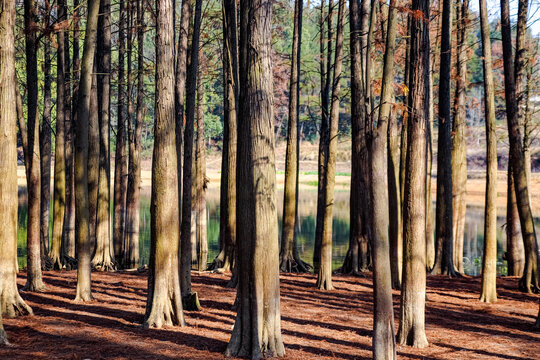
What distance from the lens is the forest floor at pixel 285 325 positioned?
7.39 metres

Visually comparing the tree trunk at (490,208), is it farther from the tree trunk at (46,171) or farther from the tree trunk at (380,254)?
the tree trunk at (46,171)

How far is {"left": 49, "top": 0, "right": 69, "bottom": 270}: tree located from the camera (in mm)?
15552

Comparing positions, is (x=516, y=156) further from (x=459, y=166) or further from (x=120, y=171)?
(x=120, y=171)

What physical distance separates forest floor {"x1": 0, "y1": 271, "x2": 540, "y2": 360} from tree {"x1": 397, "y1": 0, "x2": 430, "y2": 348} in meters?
0.38

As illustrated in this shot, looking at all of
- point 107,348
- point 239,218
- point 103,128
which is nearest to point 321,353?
point 239,218

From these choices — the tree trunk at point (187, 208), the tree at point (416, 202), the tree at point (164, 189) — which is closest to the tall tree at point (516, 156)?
the tree at point (416, 202)

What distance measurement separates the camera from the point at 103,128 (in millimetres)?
16875

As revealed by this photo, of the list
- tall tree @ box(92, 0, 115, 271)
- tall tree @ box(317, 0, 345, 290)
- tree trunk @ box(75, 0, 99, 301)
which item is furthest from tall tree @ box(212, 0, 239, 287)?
tree trunk @ box(75, 0, 99, 301)

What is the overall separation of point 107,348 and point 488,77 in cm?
960

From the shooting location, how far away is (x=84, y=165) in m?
10.6

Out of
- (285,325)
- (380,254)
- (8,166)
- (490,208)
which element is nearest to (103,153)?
(8,166)

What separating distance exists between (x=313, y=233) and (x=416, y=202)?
2308cm

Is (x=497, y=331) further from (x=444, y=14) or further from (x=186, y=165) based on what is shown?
(x=444, y=14)

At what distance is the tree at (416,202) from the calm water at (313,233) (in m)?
7.34
